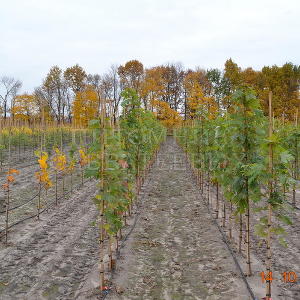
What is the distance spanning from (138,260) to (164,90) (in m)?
48.8

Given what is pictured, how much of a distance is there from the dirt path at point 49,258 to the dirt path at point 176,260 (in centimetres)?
80

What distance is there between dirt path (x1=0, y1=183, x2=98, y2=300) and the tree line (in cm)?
1234

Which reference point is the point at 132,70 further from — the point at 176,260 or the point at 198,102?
the point at 176,260

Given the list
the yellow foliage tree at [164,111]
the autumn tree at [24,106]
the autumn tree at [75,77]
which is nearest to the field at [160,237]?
the yellow foliage tree at [164,111]

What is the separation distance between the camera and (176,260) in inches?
253

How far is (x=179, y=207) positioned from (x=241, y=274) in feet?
16.8

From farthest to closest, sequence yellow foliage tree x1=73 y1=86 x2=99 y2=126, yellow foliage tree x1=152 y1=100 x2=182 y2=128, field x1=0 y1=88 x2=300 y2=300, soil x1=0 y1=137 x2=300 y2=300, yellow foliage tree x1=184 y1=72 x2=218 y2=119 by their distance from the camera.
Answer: yellow foliage tree x1=152 y1=100 x2=182 y2=128
yellow foliage tree x1=73 y1=86 x2=99 y2=126
yellow foliage tree x1=184 y1=72 x2=218 y2=119
soil x1=0 y1=137 x2=300 y2=300
field x1=0 y1=88 x2=300 y2=300

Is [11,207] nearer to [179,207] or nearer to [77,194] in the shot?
[77,194]

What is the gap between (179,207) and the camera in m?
10.7

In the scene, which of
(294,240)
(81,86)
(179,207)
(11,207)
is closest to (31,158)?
(11,207)

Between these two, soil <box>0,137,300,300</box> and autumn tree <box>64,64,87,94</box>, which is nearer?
soil <box>0,137,300,300</box>

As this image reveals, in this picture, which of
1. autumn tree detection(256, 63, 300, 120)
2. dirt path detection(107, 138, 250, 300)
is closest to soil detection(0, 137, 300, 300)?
dirt path detection(107, 138, 250, 300)

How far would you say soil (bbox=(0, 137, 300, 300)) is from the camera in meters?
5.14
